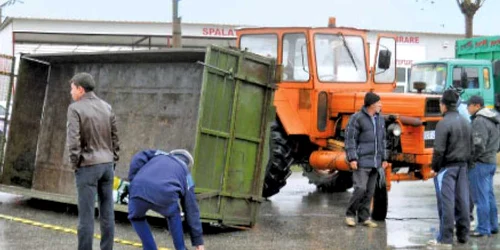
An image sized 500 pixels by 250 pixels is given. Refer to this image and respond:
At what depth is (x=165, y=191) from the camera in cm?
673

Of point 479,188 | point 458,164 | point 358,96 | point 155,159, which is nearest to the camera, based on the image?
point 155,159

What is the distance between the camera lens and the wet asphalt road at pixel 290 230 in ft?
30.5

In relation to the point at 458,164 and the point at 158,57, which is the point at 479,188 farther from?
the point at 158,57

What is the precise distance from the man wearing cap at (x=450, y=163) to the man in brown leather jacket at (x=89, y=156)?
3.58 metres

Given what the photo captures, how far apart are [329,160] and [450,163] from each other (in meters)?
2.76

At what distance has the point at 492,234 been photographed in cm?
1006

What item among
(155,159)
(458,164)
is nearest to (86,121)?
(155,159)

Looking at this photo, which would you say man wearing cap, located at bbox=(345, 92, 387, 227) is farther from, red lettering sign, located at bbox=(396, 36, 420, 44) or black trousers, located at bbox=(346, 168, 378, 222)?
red lettering sign, located at bbox=(396, 36, 420, 44)

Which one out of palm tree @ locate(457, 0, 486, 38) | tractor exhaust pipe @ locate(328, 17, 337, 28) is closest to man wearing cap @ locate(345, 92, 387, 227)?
tractor exhaust pipe @ locate(328, 17, 337, 28)

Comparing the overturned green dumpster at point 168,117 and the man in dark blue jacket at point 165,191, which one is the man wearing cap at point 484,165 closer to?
the overturned green dumpster at point 168,117

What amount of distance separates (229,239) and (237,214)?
517 mm

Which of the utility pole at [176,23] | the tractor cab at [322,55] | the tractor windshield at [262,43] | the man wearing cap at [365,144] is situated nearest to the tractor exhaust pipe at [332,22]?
the tractor cab at [322,55]

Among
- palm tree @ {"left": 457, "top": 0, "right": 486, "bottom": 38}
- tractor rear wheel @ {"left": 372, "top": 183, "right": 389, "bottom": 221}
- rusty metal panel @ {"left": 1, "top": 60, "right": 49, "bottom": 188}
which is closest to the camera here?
tractor rear wheel @ {"left": 372, "top": 183, "right": 389, "bottom": 221}

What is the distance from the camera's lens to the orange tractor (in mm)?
11383
